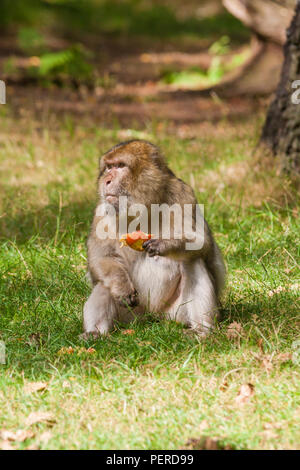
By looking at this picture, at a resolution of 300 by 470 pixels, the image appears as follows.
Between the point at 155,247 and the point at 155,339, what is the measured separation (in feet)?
1.85

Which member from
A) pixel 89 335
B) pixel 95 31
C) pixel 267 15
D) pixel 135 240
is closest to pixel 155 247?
pixel 135 240

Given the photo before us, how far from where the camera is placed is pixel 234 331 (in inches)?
173

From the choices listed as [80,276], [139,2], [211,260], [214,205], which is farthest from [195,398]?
[139,2]

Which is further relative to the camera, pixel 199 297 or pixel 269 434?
pixel 199 297

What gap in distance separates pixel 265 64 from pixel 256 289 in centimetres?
649

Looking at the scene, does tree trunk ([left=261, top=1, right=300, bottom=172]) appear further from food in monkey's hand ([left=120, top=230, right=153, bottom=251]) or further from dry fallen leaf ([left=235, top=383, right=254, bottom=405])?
dry fallen leaf ([left=235, top=383, right=254, bottom=405])

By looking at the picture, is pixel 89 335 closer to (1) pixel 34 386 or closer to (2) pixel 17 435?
(1) pixel 34 386

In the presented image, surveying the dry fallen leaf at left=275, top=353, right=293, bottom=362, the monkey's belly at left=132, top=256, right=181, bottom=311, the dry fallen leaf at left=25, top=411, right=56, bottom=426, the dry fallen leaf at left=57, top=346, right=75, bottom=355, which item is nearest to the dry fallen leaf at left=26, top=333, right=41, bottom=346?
the dry fallen leaf at left=57, top=346, right=75, bottom=355

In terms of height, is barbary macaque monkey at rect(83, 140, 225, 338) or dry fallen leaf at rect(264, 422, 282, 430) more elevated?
barbary macaque monkey at rect(83, 140, 225, 338)

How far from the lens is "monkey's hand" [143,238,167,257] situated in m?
4.44

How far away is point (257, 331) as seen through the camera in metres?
4.30

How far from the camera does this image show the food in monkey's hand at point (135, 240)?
452 cm

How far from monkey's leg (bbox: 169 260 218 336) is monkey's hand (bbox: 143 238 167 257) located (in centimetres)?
25

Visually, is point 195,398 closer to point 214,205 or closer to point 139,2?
point 214,205
